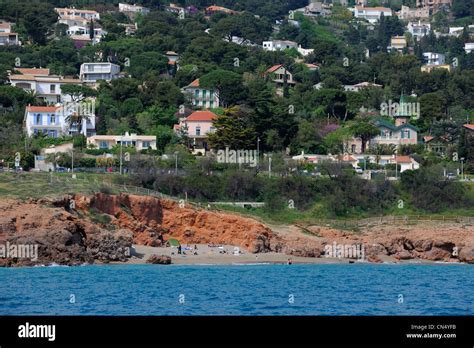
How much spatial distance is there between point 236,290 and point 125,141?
130 feet

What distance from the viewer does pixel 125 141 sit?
74625 millimetres

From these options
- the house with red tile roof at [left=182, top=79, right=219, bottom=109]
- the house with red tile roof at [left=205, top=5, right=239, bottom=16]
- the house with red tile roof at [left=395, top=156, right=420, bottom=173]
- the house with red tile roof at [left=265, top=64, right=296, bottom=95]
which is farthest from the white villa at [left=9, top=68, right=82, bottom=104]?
the house with red tile roof at [left=205, top=5, right=239, bottom=16]

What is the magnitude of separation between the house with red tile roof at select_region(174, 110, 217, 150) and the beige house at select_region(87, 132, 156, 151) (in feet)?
13.0

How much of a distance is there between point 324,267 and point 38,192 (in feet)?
46.8

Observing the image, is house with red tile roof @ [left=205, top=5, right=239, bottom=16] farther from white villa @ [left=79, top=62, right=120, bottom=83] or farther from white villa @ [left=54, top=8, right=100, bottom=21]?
white villa @ [left=79, top=62, right=120, bottom=83]

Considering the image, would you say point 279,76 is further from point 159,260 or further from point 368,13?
point 368,13

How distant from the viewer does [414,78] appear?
107 metres

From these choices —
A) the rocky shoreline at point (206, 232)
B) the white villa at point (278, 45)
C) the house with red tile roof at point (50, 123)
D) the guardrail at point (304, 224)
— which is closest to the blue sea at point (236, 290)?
the rocky shoreline at point (206, 232)

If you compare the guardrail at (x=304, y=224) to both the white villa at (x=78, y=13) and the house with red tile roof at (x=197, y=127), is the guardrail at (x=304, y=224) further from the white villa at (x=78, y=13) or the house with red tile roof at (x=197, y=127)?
the white villa at (x=78, y=13)

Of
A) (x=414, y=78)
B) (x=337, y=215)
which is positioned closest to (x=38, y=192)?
(x=337, y=215)

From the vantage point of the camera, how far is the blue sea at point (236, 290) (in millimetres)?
29344

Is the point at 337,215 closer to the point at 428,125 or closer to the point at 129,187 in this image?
the point at 129,187

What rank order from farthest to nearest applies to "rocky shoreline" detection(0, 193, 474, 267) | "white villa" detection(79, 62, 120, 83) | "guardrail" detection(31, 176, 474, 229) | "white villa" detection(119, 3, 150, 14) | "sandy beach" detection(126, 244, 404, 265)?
1. "white villa" detection(119, 3, 150, 14)
2. "white villa" detection(79, 62, 120, 83)
3. "guardrail" detection(31, 176, 474, 229)
4. "sandy beach" detection(126, 244, 404, 265)
5. "rocky shoreline" detection(0, 193, 474, 267)

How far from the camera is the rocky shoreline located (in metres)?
48.3
